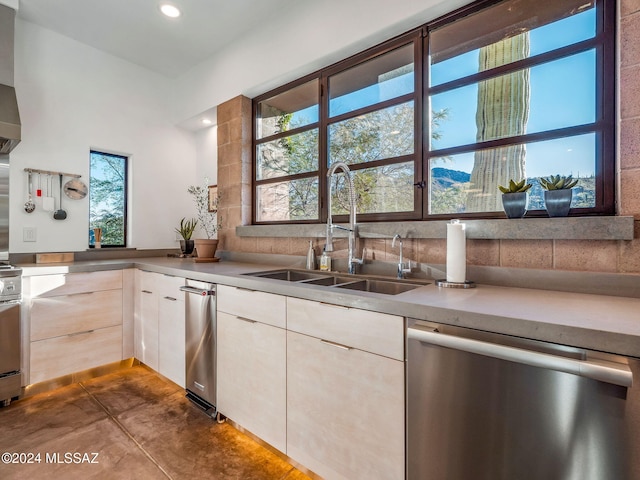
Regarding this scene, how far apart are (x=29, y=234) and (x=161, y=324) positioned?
135cm

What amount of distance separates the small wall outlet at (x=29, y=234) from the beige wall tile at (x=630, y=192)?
147 inches

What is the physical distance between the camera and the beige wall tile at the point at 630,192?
1.24m

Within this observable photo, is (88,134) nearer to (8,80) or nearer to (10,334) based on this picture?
(8,80)

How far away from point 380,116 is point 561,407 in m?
1.79

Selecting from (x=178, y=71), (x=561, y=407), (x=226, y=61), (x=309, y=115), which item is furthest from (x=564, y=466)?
(x=178, y=71)

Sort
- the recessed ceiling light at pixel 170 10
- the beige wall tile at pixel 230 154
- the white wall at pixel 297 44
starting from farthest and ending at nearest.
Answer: the beige wall tile at pixel 230 154, the recessed ceiling light at pixel 170 10, the white wall at pixel 297 44

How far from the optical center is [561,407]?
0.84 metres

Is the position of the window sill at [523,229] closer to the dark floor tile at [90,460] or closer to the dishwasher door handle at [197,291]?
Answer: the dishwasher door handle at [197,291]

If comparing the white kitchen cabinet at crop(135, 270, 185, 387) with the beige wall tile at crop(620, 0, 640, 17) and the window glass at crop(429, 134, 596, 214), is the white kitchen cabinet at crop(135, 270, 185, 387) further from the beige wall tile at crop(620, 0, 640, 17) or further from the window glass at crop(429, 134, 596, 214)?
the beige wall tile at crop(620, 0, 640, 17)

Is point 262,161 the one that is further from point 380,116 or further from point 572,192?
point 572,192

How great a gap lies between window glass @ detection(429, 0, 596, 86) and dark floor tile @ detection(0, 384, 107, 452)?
114 inches

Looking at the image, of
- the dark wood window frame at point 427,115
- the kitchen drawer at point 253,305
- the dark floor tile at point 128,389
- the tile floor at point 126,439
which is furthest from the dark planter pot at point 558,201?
the dark floor tile at point 128,389

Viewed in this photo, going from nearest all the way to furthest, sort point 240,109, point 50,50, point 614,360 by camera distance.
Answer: point 614,360 → point 50,50 → point 240,109

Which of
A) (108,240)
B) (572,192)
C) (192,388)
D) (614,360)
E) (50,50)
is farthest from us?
(108,240)
